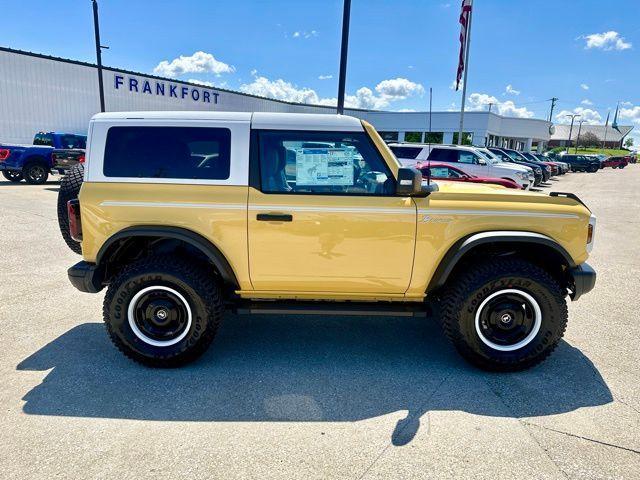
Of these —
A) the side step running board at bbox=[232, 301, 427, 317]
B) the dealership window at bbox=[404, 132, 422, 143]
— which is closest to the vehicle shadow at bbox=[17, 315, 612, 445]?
the side step running board at bbox=[232, 301, 427, 317]

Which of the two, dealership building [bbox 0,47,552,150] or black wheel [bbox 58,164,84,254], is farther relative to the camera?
dealership building [bbox 0,47,552,150]

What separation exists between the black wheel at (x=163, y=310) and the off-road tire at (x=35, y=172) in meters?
14.4

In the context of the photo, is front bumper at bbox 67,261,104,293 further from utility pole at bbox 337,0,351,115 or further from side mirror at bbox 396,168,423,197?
utility pole at bbox 337,0,351,115

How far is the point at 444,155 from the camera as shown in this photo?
14.7 meters

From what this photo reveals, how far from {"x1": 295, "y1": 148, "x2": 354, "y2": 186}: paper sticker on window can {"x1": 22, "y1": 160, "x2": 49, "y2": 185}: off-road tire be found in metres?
15.2

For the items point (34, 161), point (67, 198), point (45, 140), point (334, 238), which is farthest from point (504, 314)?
point (45, 140)

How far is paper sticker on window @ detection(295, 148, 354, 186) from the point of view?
3322 millimetres

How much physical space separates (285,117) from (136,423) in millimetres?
2473

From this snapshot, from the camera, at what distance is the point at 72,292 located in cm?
504

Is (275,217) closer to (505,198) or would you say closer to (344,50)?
(505,198)

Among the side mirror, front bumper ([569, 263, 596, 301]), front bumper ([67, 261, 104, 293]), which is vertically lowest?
front bumper ([67, 261, 104, 293])

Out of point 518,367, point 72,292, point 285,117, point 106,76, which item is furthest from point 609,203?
point 106,76

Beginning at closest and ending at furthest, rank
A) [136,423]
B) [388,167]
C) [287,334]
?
[136,423] → [388,167] → [287,334]

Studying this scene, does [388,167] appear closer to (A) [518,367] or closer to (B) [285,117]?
(B) [285,117]
